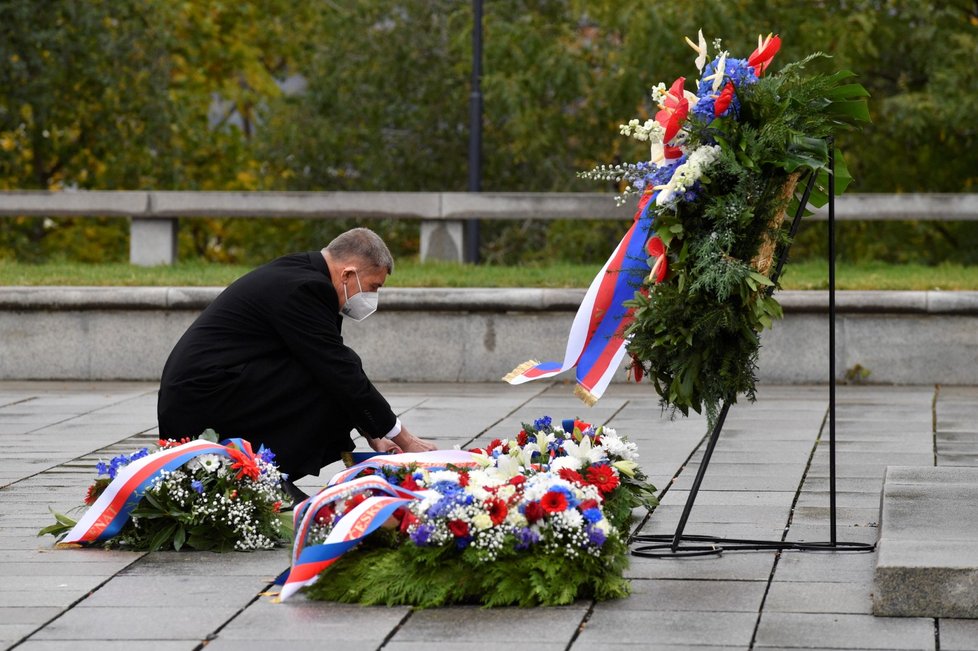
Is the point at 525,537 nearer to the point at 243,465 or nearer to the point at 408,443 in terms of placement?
the point at 243,465

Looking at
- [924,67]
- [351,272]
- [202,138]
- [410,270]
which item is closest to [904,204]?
[410,270]

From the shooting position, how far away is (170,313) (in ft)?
39.4

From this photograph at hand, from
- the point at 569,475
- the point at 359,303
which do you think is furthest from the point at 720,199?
the point at 359,303

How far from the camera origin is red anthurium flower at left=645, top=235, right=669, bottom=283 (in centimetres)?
589

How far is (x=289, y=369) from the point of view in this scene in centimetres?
696

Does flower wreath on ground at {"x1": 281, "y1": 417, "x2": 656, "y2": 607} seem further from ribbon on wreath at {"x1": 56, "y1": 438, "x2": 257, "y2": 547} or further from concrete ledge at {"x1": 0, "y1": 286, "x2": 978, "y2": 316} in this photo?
concrete ledge at {"x1": 0, "y1": 286, "x2": 978, "y2": 316}

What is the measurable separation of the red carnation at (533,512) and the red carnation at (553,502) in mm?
17

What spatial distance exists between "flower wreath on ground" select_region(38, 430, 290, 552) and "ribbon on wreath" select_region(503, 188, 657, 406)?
3.44 feet

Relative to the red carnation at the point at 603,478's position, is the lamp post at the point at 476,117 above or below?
above

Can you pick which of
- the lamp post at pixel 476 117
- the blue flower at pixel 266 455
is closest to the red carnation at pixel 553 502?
the blue flower at pixel 266 455

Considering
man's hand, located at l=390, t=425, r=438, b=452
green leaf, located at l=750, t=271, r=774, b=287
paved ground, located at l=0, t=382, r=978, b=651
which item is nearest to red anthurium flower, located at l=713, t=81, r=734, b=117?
green leaf, located at l=750, t=271, r=774, b=287

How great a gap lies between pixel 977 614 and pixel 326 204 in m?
9.77

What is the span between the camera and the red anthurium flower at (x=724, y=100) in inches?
225

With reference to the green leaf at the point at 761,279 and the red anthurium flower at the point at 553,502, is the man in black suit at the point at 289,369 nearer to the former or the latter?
the red anthurium flower at the point at 553,502
